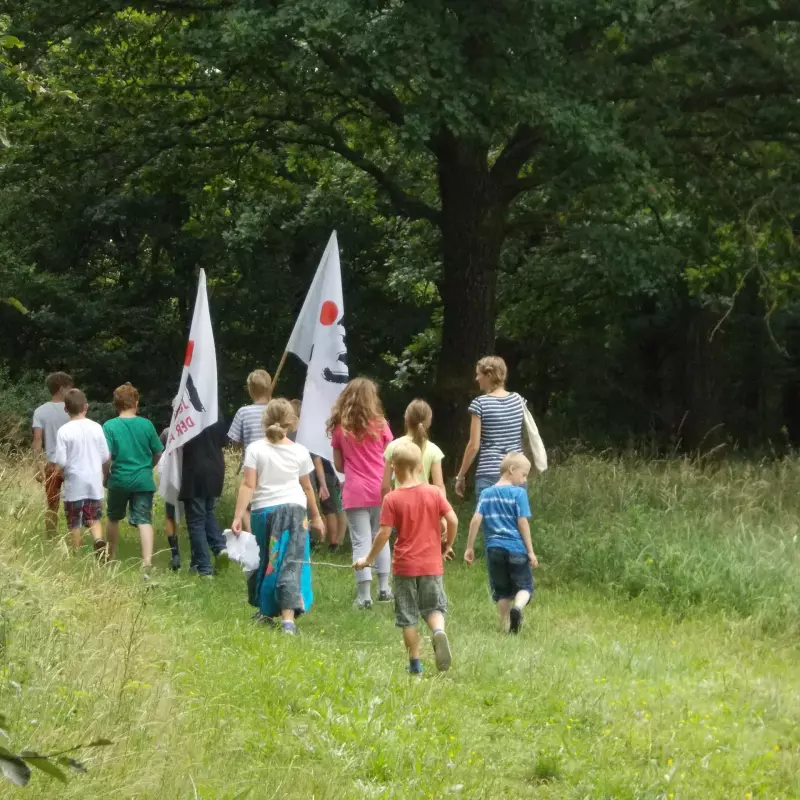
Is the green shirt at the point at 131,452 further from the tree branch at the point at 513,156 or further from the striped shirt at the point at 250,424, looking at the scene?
the tree branch at the point at 513,156

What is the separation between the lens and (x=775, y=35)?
15.5m

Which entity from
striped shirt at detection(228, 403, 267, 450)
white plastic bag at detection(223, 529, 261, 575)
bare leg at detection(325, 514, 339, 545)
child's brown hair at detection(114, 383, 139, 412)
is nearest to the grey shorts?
A: white plastic bag at detection(223, 529, 261, 575)

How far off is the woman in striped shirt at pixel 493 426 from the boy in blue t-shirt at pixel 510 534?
0.87 meters

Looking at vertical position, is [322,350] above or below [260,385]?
above

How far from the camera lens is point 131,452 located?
11289 millimetres

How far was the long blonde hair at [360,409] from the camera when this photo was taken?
10.2m

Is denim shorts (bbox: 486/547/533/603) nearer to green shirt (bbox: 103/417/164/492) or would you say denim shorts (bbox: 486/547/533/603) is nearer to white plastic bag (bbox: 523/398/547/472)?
white plastic bag (bbox: 523/398/547/472)

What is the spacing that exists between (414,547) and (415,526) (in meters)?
0.12

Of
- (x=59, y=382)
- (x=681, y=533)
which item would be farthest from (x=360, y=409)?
(x=681, y=533)

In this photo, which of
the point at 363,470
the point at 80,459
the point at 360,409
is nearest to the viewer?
the point at 360,409

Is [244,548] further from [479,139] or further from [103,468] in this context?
[479,139]

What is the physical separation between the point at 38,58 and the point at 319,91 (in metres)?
3.15

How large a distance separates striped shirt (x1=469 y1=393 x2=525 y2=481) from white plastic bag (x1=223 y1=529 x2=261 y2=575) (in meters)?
2.19

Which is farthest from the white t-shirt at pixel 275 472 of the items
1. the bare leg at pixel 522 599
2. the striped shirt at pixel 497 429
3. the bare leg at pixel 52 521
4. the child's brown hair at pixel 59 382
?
the child's brown hair at pixel 59 382
